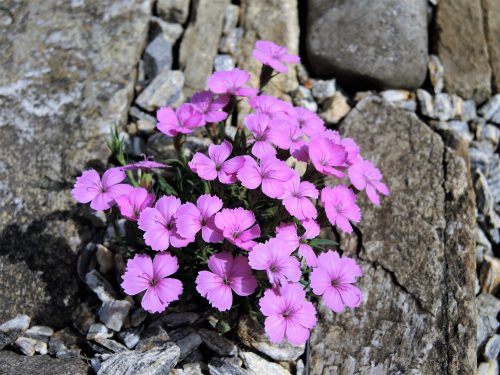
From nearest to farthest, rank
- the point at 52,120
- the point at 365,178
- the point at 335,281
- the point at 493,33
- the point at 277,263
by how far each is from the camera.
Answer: the point at 277,263
the point at 335,281
the point at 365,178
the point at 52,120
the point at 493,33

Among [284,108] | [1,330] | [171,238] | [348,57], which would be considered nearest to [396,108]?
[348,57]

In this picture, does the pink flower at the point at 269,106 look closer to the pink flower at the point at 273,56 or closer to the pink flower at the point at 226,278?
the pink flower at the point at 273,56

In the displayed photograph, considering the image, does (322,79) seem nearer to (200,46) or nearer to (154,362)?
(200,46)

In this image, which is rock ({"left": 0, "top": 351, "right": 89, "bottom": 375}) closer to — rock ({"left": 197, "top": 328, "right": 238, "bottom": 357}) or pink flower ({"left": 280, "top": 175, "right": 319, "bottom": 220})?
rock ({"left": 197, "top": 328, "right": 238, "bottom": 357})

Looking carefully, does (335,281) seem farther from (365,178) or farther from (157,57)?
(157,57)

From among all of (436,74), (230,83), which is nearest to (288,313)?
(230,83)

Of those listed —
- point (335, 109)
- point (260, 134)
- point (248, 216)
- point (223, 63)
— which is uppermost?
point (260, 134)
